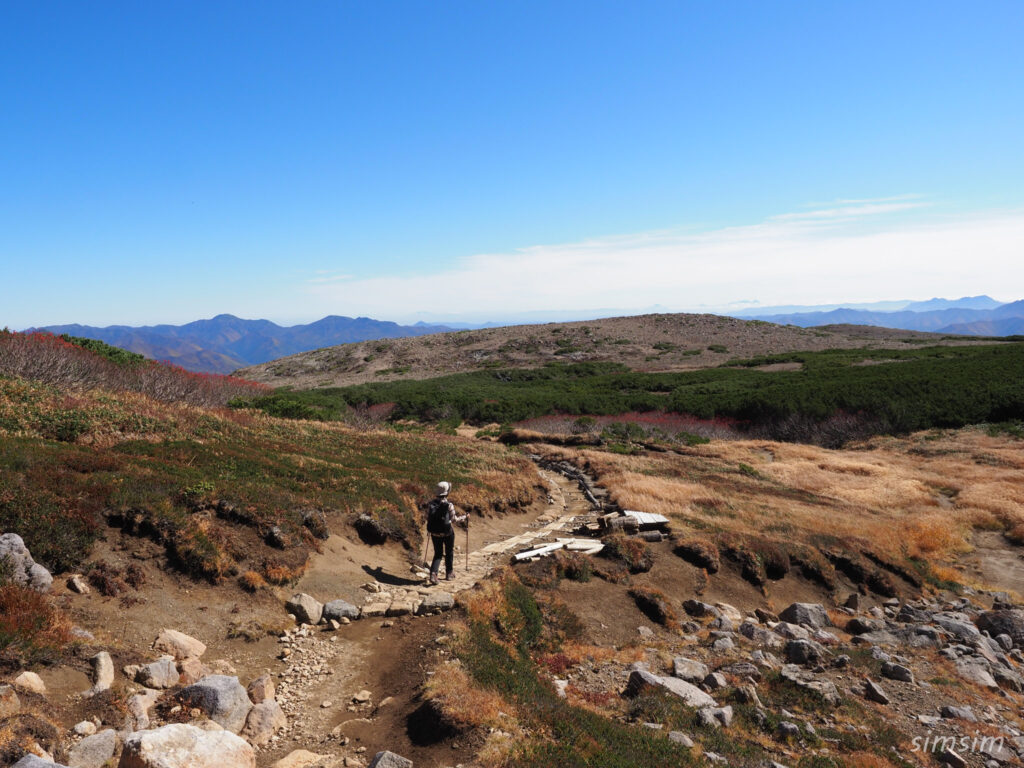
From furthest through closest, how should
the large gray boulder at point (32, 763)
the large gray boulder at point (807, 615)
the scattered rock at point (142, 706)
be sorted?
the large gray boulder at point (807, 615) → the scattered rock at point (142, 706) → the large gray boulder at point (32, 763)

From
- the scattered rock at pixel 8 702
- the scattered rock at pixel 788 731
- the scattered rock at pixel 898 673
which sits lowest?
the scattered rock at pixel 898 673

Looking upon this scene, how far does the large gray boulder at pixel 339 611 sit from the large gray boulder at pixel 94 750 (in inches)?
189

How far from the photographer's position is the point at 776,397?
49.8 m

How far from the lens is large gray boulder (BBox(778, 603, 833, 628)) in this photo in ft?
46.2

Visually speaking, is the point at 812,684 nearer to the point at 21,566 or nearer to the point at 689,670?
the point at 689,670

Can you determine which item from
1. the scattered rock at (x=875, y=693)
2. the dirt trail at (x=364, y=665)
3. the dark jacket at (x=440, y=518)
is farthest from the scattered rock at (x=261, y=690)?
the scattered rock at (x=875, y=693)

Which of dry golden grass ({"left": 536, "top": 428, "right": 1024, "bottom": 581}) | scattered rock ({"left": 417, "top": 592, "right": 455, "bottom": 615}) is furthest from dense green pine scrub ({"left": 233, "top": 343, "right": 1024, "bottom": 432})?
scattered rock ({"left": 417, "top": 592, "right": 455, "bottom": 615})

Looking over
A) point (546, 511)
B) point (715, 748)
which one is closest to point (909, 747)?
point (715, 748)

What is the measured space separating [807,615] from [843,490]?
1726 cm

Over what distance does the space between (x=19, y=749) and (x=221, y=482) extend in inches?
332

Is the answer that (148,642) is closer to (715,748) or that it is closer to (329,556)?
(329,556)

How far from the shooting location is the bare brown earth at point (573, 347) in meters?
85.4

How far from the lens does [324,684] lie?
Answer: 8.48m

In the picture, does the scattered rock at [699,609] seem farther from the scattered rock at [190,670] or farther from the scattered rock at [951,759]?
the scattered rock at [190,670]
